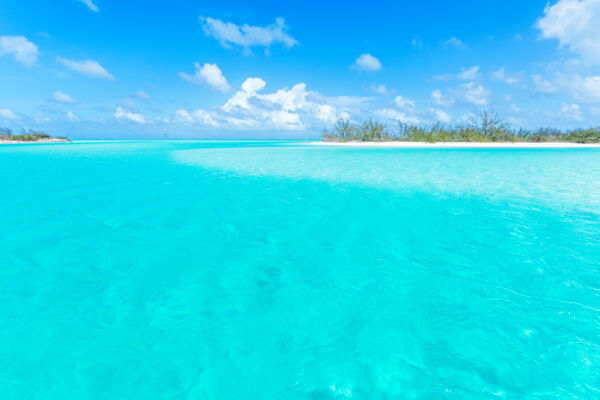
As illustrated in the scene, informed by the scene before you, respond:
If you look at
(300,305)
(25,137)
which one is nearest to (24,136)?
(25,137)

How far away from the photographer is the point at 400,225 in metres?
8.55

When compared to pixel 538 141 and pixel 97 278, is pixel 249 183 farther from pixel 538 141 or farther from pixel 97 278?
pixel 538 141

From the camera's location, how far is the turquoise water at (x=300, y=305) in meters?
3.21

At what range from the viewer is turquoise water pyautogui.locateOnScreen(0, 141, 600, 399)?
321cm

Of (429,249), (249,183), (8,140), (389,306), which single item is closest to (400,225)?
(429,249)

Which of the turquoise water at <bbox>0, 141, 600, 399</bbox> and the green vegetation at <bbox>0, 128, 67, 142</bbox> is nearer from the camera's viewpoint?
the turquoise water at <bbox>0, 141, 600, 399</bbox>

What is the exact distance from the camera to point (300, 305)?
15.0 ft

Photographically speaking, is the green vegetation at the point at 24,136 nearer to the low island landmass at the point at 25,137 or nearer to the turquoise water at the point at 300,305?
the low island landmass at the point at 25,137

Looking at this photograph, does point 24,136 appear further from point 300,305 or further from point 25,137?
point 300,305

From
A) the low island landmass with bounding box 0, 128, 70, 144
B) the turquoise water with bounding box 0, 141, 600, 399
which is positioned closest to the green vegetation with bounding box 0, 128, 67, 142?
the low island landmass with bounding box 0, 128, 70, 144

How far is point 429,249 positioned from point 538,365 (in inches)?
136

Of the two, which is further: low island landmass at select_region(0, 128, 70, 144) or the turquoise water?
low island landmass at select_region(0, 128, 70, 144)

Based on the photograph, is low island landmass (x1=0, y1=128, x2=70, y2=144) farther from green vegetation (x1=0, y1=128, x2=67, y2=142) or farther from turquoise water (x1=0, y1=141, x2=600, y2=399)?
turquoise water (x1=0, y1=141, x2=600, y2=399)

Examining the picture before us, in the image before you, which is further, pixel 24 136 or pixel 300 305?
pixel 24 136
